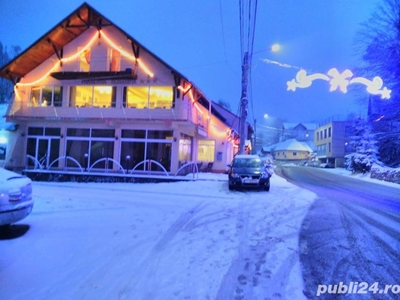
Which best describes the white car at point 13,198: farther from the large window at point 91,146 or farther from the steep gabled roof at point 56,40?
the steep gabled roof at point 56,40

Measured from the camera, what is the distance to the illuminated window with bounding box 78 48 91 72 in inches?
739

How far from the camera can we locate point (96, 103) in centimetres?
1836

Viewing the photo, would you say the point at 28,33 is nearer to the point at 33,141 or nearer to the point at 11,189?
the point at 33,141

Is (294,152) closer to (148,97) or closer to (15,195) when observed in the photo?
(148,97)

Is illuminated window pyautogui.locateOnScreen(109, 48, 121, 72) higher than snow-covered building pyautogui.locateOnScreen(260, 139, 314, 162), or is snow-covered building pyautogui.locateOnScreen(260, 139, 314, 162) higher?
illuminated window pyautogui.locateOnScreen(109, 48, 121, 72)

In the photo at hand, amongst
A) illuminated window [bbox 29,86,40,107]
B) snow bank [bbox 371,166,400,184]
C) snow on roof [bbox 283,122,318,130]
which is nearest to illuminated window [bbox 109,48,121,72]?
illuminated window [bbox 29,86,40,107]

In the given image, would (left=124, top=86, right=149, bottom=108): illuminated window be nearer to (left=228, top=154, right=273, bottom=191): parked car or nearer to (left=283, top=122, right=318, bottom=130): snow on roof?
(left=228, top=154, right=273, bottom=191): parked car

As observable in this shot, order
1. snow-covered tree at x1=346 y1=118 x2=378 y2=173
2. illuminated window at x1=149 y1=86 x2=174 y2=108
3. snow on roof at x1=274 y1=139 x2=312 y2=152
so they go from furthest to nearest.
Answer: snow on roof at x1=274 y1=139 x2=312 y2=152 → snow-covered tree at x1=346 y1=118 x2=378 y2=173 → illuminated window at x1=149 y1=86 x2=174 y2=108

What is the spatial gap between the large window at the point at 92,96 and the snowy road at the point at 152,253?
11.1m

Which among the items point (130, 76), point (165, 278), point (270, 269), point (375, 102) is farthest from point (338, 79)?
point (375, 102)

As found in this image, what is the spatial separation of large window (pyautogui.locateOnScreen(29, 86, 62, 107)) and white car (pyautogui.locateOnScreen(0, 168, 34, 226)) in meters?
15.0

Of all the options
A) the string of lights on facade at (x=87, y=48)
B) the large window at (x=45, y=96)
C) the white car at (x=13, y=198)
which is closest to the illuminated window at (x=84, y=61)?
the string of lights on facade at (x=87, y=48)

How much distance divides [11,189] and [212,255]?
13.0 feet

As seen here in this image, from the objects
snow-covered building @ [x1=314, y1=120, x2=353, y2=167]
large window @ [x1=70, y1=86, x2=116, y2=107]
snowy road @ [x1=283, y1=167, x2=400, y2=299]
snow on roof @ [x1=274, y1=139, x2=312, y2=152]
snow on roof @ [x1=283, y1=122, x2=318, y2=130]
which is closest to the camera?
snowy road @ [x1=283, y1=167, x2=400, y2=299]
